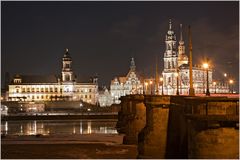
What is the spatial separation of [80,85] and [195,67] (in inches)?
1522

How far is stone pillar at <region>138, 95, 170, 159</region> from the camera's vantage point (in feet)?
94.2

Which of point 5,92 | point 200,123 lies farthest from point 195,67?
point 200,123

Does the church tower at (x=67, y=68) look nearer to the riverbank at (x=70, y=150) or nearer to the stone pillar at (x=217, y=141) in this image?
the riverbank at (x=70, y=150)

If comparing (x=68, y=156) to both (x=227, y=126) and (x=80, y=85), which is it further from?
(x=80, y=85)

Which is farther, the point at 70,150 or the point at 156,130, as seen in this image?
the point at 70,150

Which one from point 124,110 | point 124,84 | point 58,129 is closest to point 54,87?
point 124,84

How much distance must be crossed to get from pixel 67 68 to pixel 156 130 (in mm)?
136567

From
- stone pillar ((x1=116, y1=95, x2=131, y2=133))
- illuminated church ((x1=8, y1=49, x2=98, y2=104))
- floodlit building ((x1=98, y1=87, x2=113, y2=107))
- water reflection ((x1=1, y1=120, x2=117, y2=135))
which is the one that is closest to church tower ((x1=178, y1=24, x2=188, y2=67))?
floodlit building ((x1=98, y1=87, x2=113, y2=107))

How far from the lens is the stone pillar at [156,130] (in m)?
28.7

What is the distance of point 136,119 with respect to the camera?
40.2m

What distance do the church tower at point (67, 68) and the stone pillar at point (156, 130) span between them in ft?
439

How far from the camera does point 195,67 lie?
468ft

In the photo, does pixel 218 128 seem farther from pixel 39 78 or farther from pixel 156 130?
pixel 39 78

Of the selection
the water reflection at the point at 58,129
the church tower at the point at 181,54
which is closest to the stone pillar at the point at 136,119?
the water reflection at the point at 58,129
